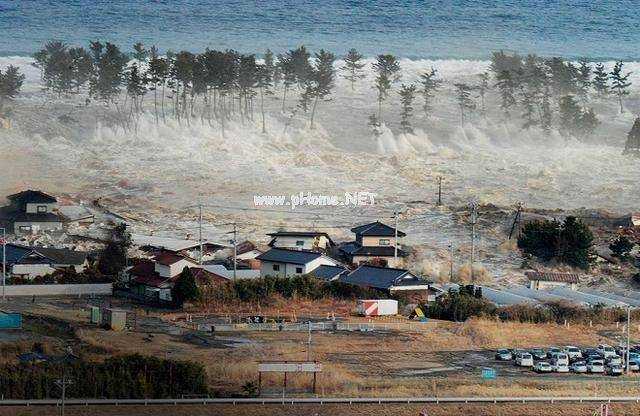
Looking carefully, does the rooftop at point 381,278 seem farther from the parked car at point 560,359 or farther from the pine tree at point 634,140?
the pine tree at point 634,140

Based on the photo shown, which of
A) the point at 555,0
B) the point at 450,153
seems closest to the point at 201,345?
the point at 450,153

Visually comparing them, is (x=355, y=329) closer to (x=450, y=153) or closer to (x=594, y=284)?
(x=594, y=284)

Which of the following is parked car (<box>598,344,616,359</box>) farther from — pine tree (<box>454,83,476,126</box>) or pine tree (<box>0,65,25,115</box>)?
pine tree (<box>0,65,25,115</box>)

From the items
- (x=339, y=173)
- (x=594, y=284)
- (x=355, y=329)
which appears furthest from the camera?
(x=339, y=173)

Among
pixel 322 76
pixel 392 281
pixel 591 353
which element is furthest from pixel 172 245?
pixel 591 353

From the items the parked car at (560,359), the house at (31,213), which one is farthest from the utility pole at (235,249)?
the parked car at (560,359)
